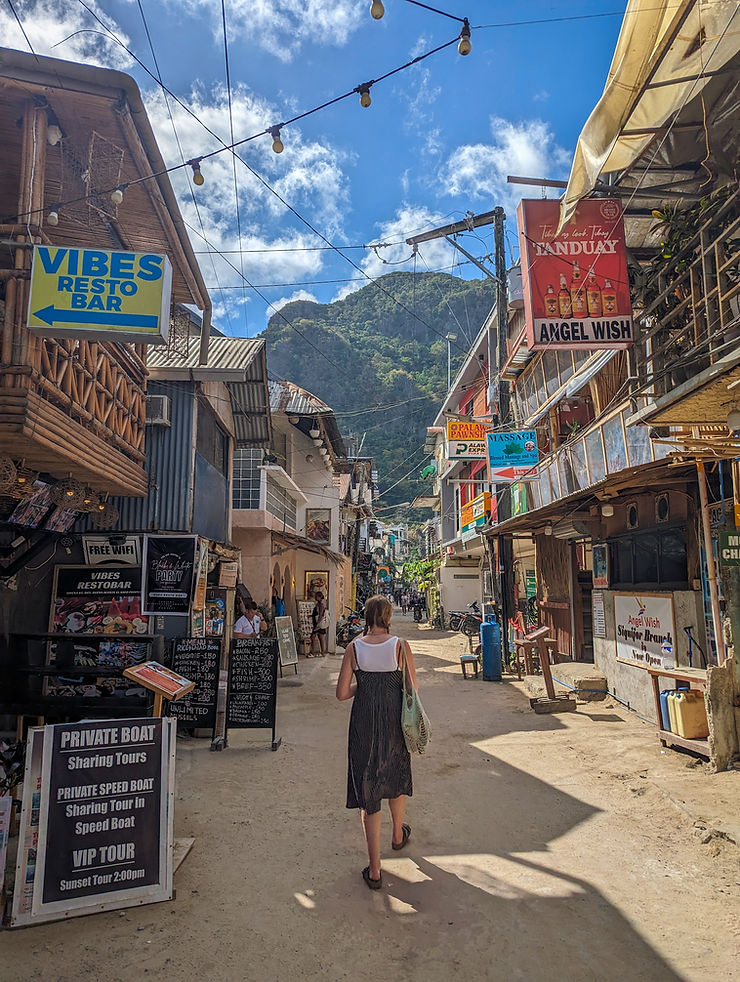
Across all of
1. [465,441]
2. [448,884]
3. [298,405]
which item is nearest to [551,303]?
[448,884]

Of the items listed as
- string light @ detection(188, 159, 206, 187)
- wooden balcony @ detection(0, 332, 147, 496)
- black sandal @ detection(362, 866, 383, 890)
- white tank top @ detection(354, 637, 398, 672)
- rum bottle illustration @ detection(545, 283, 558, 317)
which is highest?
string light @ detection(188, 159, 206, 187)

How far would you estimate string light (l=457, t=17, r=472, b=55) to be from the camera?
4938 mm

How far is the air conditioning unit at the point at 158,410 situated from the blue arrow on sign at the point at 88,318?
5.25 meters

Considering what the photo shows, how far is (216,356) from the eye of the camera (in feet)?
36.5

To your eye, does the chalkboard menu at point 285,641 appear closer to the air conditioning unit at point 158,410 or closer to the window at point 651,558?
the air conditioning unit at point 158,410

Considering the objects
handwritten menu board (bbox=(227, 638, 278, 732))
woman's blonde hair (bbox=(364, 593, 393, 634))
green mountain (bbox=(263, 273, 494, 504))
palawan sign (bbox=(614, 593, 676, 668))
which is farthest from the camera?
green mountain (bbox=(263, 273, 494, 504))

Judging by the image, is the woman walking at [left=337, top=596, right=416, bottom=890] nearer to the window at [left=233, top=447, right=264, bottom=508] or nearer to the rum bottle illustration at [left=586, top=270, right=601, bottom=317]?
the rum bottle illustration at [left=586, top=270, right=601, bottom=317]

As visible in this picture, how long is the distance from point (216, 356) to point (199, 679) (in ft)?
19.1

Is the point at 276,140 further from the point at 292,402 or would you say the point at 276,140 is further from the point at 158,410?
the point at 292,402

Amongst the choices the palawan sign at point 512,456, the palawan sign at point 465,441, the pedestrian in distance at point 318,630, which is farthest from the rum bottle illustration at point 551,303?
the pedestrian in distance at point 318,630

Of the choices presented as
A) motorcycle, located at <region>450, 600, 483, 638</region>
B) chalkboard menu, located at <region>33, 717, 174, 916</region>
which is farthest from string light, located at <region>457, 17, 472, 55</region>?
motorcycle, located at <region>450, 600, 483, 638</region>

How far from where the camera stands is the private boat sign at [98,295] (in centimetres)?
495

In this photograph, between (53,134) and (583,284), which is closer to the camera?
(53,134)

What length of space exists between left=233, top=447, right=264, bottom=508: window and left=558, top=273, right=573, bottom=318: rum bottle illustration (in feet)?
34.5
